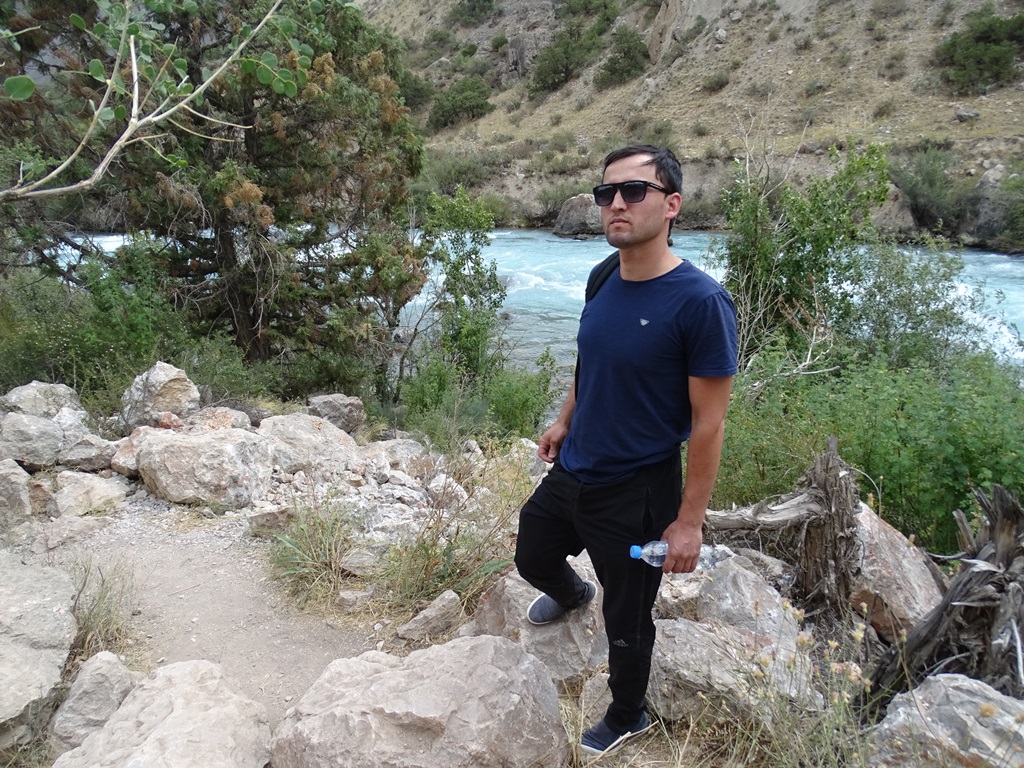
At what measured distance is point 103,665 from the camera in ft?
7.83

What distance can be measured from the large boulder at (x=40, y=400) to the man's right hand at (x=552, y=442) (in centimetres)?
484

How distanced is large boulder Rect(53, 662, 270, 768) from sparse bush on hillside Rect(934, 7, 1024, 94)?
110 feet

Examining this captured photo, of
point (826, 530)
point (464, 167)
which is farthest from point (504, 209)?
point (826, 530)

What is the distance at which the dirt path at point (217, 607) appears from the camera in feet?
9.25

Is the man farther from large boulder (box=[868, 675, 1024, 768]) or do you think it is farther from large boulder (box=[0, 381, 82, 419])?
large boulder (box=[0, 381, 82, 419])

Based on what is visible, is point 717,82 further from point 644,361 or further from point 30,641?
point 30,641

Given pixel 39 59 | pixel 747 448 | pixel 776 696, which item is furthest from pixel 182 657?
pixel 39 59

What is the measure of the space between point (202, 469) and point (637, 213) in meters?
3.62

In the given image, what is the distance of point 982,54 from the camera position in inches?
1062

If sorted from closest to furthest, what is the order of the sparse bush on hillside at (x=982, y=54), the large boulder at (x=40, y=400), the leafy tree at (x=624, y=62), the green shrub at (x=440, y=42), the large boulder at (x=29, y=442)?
1. the large boulder at (x=29, y=442)
2. the large boulder at (x=40, y=400)
3. the sparse bush on hillside at (x=982, y=54)
4. the leafy tree at (x=624, y=62)
5. the green shrub at (x=440, y=42)

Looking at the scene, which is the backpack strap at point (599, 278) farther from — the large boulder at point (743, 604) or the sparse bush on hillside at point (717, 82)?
the sparse bush on hillside at point (717, 82)

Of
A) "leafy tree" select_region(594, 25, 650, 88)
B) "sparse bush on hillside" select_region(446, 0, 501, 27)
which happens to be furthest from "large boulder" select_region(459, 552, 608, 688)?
"sparse bush on hillside" select_region(446, 0, 501, 27)

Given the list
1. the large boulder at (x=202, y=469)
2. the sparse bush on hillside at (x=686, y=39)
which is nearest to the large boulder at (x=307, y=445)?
the large boulder at (x=202, y=469)

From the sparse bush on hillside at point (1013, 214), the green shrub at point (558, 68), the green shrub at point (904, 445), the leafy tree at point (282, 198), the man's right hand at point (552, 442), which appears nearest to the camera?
the man's right hand at point (552, 442)
